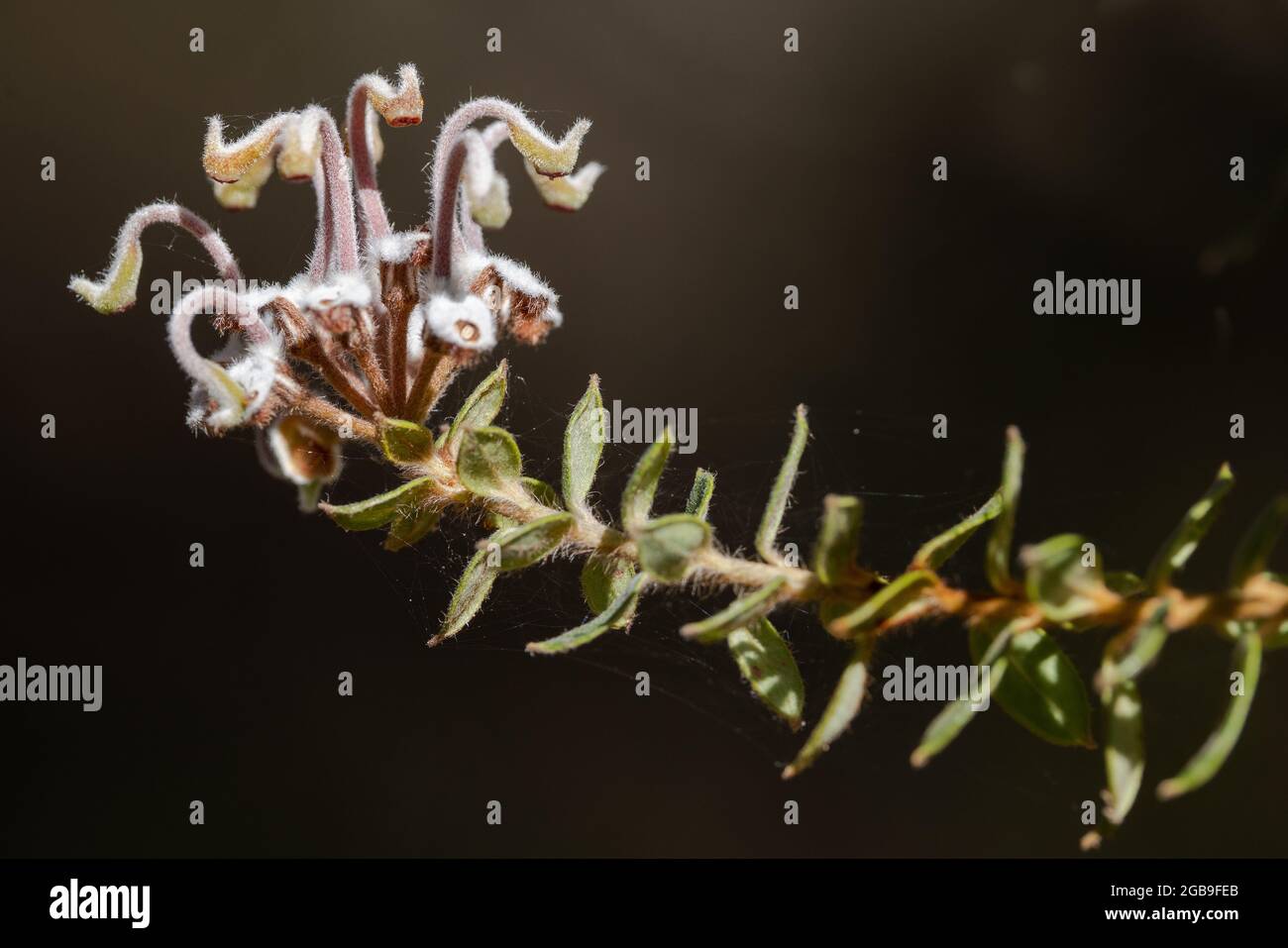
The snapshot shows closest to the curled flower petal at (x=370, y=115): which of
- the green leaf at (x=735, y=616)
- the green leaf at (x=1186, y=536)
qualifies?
the green leaf at (x=735, y=616)

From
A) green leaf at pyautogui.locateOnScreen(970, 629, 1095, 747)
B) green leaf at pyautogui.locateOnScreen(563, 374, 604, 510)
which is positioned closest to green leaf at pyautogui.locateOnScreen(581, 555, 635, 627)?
green leaf at pyautogui.locateOnScreen(563, 374, 604, 510)

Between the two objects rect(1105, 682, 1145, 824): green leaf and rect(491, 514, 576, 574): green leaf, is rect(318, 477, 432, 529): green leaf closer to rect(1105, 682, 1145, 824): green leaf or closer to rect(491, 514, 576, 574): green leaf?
rect(491, 514, 576, 574): green leaf

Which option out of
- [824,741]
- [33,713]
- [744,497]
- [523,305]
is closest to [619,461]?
[744,497]

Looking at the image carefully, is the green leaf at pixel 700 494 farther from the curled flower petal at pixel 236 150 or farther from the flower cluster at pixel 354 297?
the curled flower petal at pixel 236 150

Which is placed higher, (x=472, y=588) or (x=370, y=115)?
(x=370, y=115)

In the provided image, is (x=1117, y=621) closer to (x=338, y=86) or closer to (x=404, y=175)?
(x=404, y=175)

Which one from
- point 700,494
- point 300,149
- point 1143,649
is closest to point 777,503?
point 700,494

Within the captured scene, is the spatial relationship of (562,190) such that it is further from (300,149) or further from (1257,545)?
(1257,545)
